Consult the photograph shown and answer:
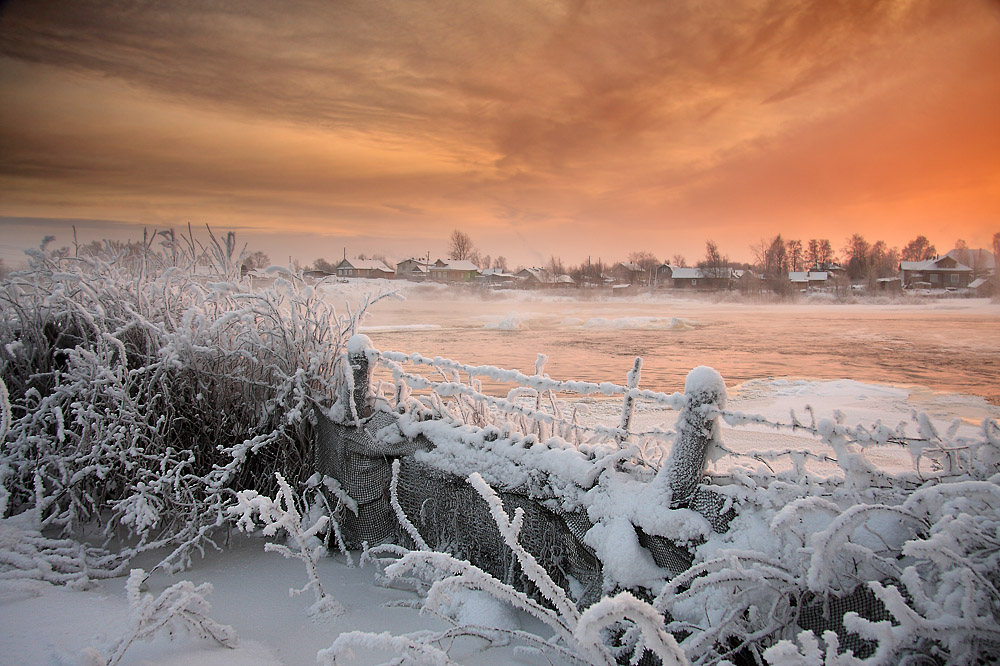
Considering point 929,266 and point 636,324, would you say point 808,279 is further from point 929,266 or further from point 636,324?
point 636,324

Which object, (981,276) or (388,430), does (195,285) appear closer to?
(388,430)

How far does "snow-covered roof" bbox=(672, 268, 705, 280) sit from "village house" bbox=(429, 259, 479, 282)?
24.0 m

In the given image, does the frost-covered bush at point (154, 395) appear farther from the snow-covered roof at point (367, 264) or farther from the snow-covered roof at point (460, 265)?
the snow-covered roof at point (460, 265)

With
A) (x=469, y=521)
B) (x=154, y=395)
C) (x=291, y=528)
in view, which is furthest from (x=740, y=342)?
A: (x=291, y=528)

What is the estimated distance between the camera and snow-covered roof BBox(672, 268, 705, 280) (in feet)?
200

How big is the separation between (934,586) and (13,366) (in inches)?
238

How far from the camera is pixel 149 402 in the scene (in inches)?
150

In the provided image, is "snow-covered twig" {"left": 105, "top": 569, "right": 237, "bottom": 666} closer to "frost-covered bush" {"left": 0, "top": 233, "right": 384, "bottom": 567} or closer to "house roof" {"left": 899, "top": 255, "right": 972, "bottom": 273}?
"frost-covered bush" {"left": 0, "top": 233, "right": 384, "bottom": 567}

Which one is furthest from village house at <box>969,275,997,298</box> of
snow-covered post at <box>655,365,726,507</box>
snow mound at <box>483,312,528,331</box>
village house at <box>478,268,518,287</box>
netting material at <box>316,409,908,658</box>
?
village house at <box>478,268,518,287</box>

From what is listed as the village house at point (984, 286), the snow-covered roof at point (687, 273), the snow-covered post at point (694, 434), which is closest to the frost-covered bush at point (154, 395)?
the snow-covered post at point (694, 434)

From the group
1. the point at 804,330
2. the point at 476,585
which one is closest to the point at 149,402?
the point at 476,585

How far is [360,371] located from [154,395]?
1597 millimetres

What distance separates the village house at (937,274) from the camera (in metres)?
25.7

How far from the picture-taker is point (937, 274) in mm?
29094
